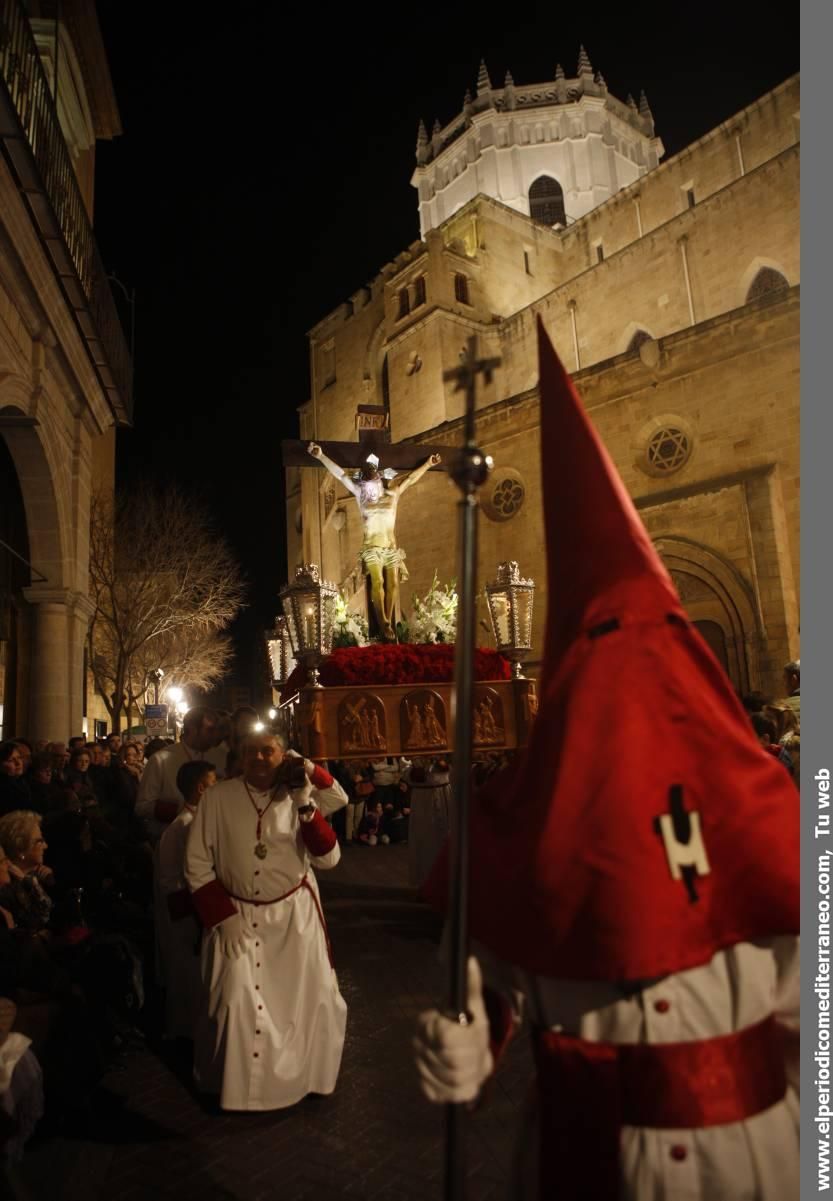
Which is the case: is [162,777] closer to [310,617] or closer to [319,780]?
[310,617]

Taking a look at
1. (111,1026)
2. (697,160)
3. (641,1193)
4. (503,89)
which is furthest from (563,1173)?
(503,89)

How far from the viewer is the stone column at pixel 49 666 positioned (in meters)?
10.3

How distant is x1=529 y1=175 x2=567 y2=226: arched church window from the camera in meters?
41.5

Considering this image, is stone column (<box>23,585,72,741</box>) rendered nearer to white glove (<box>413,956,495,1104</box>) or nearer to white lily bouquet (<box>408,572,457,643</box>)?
white lily bouquet (<box>408,572,457,643</box>)

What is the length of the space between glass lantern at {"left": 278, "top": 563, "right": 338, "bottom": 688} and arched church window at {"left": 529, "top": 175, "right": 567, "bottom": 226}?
136 feet

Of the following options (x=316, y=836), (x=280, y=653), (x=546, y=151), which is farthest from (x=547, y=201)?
(x=316, y=836)

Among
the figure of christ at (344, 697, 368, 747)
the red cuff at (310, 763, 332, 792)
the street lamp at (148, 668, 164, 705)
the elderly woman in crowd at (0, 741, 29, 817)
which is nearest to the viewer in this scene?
the red cuff at (310, 763, 332, 792)

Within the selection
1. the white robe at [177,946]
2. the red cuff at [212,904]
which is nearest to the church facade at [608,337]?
the red cuff at [212,904]

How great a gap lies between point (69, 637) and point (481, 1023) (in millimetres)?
10638

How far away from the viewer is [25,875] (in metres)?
4.27

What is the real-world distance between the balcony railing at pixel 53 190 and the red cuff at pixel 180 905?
6674mm

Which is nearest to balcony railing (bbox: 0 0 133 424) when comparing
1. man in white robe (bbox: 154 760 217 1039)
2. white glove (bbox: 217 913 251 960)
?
man in white robe (bbox: 154 760 217 1039)

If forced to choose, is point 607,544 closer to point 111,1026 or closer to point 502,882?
point 502,882

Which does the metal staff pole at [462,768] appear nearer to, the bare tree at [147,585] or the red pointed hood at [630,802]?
the red pointed hood at [630,802]
